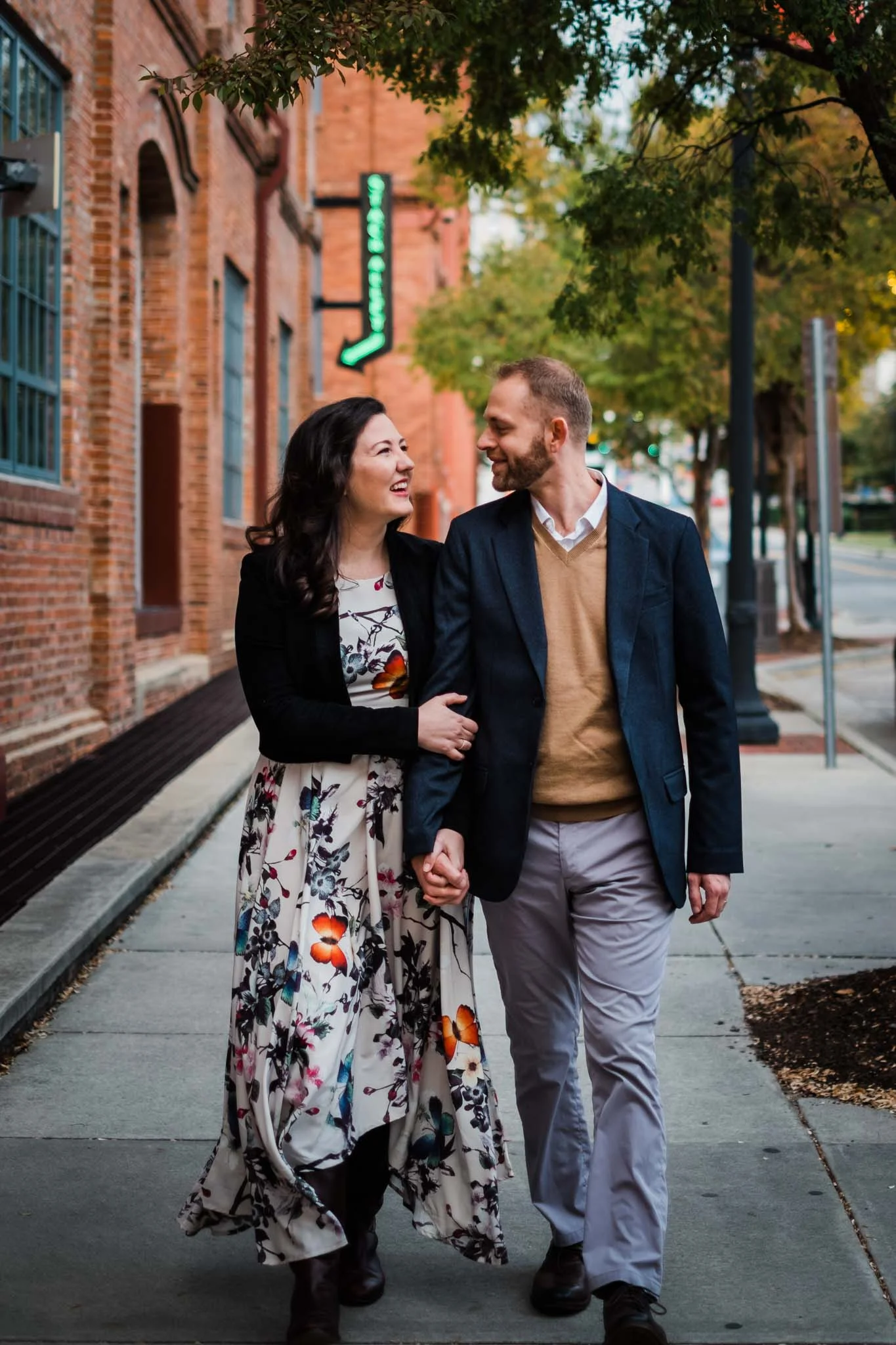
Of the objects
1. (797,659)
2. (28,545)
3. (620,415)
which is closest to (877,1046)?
(28,545)

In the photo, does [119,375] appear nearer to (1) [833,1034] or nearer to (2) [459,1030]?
(1) [833,1034]

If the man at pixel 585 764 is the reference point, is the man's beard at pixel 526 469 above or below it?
above

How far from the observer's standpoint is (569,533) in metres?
3.81

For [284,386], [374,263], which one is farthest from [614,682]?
[374,263]

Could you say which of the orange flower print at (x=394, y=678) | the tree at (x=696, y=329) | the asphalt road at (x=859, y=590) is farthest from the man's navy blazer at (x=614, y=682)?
the asphalt road at (x=859, y=590)

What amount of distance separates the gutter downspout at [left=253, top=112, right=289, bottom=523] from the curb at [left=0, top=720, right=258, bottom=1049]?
1096 cm

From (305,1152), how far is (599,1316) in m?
0.76

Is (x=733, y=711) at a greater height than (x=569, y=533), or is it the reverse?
(x=569, y=533)

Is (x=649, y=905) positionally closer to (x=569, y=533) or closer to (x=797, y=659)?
(x=569, y=533)

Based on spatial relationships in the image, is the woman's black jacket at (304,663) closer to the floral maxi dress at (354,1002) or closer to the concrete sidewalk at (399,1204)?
the floral maxi dress at (354,1002)

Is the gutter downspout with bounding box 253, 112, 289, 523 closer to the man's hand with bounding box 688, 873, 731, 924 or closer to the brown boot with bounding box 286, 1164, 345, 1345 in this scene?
the man's hand with bounding box 688, 873, 731, 924

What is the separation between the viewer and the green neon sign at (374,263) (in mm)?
26188

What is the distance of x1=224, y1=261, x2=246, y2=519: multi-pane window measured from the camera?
20.0 meters

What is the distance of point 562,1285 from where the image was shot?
380 cm
